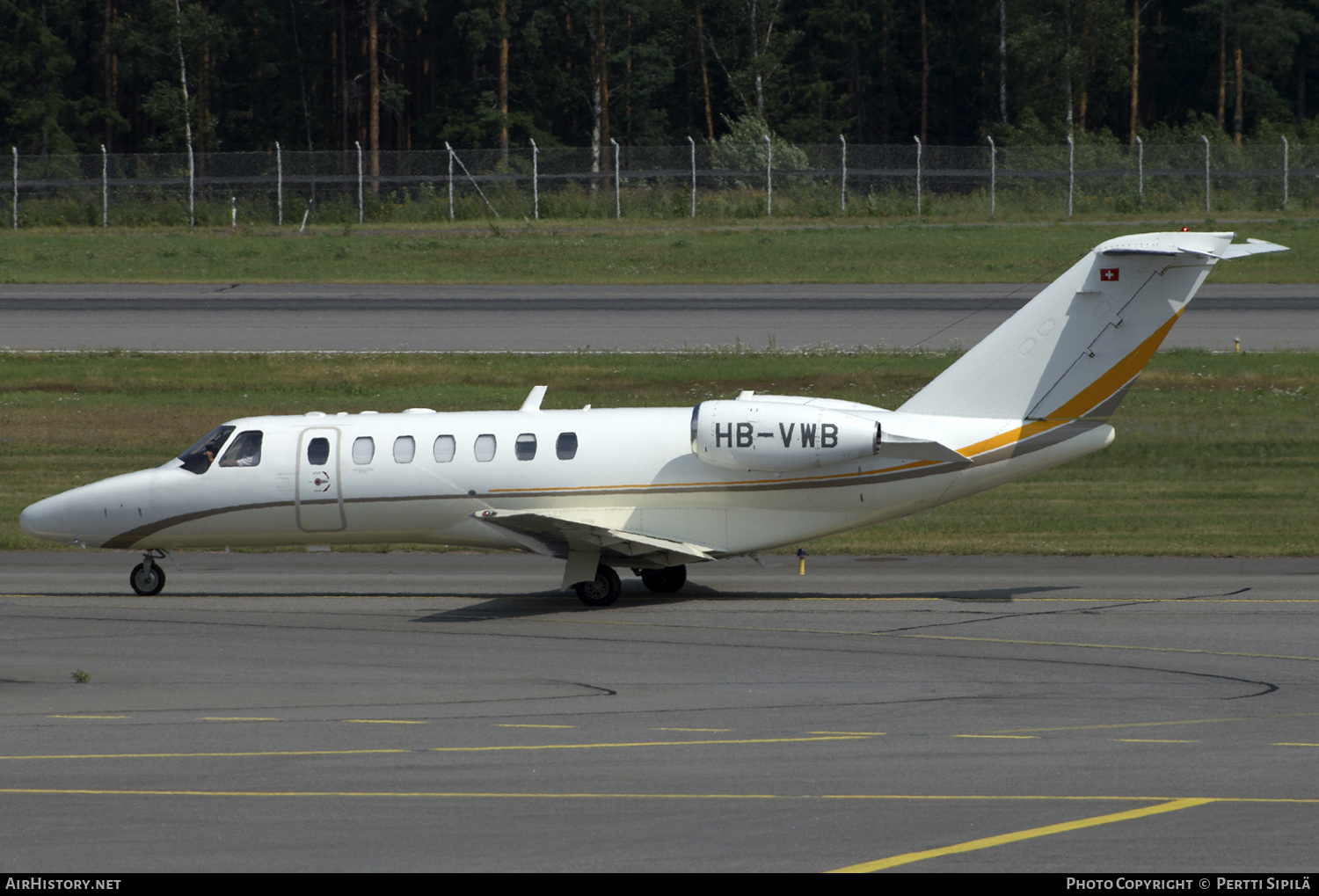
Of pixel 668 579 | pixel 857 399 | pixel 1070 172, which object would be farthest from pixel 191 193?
pixel 668 579

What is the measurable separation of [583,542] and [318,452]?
4139 millimetres

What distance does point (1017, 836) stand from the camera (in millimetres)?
9562

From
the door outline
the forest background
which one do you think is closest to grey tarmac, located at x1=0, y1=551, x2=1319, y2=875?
the door outline

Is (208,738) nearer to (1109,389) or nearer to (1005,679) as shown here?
(1005,679)

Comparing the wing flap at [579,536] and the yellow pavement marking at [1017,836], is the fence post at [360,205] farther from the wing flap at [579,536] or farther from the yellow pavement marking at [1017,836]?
the yellow pavement marking at [1017,836]

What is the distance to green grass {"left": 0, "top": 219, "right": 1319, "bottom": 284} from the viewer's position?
153ft

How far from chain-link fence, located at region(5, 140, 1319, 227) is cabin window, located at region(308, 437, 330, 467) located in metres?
37.8

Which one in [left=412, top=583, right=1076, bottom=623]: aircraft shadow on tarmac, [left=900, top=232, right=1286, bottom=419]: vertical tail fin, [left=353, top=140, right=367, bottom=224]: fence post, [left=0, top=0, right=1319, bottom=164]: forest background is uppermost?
[left=0, top=0, right=1319, bottom=164]: forest background

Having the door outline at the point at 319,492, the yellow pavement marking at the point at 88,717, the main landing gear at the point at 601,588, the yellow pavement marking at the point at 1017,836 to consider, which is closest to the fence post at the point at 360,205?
the door outline at the point at 319,492

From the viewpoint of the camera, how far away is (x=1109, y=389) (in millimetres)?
18547

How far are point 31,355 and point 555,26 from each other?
46.5 m

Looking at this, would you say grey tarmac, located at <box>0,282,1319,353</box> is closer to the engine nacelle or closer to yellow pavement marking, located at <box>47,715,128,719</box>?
the engine nacelle

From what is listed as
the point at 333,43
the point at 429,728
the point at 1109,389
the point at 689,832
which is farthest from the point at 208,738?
the point at 333,43
